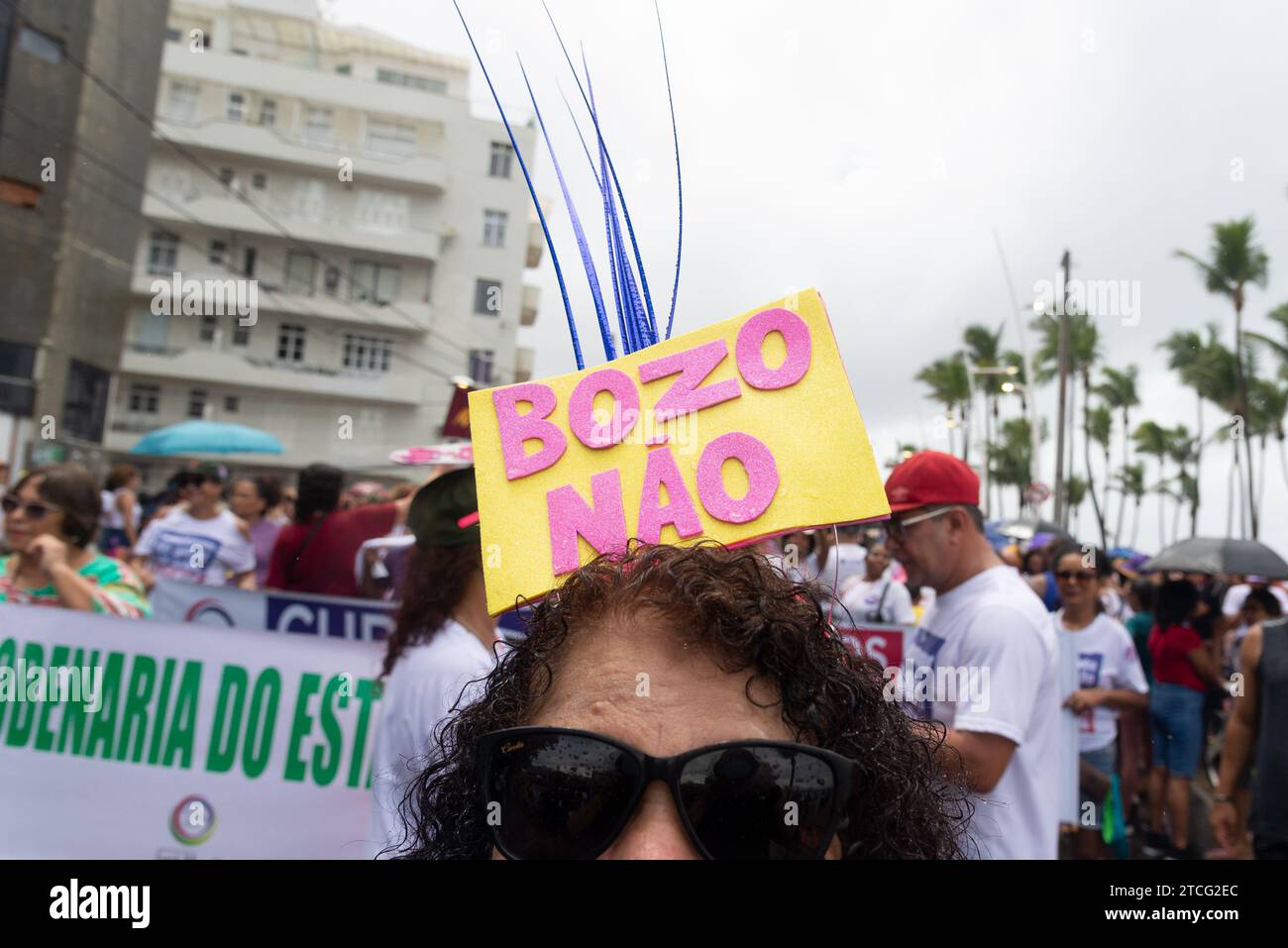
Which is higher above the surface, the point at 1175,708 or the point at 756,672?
the point at 756,672

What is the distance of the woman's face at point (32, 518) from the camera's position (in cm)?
365

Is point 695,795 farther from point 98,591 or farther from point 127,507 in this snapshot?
point 127,507

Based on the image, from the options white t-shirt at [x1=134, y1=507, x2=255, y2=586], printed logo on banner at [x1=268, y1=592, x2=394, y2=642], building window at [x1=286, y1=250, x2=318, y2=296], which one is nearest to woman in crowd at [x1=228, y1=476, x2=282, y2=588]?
white t-shirt at [x1=134, y1=507, x2=255, y2=586]

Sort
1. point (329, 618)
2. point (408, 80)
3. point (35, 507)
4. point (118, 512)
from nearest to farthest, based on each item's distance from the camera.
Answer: point (35, 507) → point (329, 618) → point (118, 512) → point (408, 80)

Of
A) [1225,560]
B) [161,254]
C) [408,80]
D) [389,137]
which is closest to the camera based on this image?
[1225,560]

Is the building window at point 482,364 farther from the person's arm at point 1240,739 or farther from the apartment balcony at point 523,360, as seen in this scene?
the person's arm at point 1240,739

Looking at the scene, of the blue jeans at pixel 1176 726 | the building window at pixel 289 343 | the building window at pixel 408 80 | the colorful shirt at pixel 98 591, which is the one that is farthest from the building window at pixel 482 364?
the colorful shirt at pixel 98 591

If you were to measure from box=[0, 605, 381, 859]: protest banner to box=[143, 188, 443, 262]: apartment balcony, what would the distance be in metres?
38.1

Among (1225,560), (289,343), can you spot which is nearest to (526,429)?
(1225,560)

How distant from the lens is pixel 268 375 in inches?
1593

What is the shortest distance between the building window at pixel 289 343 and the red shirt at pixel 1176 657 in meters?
39.7

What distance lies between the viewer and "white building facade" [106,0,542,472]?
40.1 metres

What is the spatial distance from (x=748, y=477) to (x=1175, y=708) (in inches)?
266

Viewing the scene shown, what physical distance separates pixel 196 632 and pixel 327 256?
40.3 metres
